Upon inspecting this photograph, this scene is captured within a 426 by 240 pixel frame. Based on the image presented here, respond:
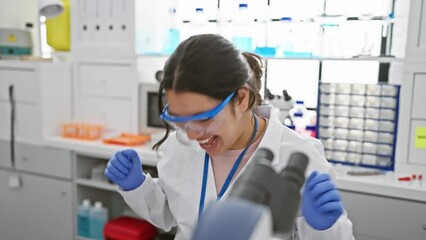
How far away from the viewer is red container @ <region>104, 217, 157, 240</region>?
2.41 metres

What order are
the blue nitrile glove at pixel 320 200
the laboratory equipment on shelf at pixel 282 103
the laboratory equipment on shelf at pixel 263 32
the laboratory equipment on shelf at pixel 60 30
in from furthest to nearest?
the laboratory equipment on shelf at pixel 60 30 → the laboratory equipment on shelf at pixel 263 32 → the laboratory equipment on shelf at pixel 282 103 → the blue nitrile glove at pixel 320 200

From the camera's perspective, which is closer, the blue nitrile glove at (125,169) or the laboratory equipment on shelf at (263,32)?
the blue nitrile glove at (125,169)

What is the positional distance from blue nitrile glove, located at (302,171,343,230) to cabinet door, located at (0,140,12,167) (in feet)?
7.88

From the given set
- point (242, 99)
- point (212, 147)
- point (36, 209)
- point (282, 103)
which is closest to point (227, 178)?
point (212, 147)

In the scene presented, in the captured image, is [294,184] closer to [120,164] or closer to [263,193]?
[263,193]

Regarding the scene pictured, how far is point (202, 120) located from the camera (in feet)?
3.27

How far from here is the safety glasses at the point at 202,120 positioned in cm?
98

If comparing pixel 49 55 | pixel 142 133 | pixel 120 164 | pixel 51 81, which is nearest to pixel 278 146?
pixel 120 164

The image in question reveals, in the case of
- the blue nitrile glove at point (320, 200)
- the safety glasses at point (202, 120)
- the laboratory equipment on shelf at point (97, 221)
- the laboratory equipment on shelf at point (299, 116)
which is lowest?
the laboratory equipment on shelf at point (97, 221)

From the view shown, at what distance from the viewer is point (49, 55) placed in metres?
3.31

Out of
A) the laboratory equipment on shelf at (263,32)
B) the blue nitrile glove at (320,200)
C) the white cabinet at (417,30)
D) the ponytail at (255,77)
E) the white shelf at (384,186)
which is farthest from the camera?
the laboratory equipment on shelf at (263,32)

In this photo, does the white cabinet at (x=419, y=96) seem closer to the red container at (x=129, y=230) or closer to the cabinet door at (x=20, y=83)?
the red container at (x=129, y=230)

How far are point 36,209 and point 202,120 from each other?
2095mm

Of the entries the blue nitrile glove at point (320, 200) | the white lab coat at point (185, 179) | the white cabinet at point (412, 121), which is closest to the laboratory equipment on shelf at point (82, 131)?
the white lab coat at point (185, 179)
